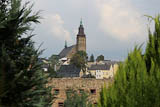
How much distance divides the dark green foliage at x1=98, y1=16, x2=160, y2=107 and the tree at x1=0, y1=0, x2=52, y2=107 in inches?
127

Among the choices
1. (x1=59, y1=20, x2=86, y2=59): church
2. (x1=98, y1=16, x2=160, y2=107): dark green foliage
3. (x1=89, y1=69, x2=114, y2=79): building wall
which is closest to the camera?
(x1=98, y1=16, x2=160, y2=107): dark green foliage

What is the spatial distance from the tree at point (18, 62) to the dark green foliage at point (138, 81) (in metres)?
3.22

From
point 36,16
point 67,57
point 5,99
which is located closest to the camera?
point 5,99

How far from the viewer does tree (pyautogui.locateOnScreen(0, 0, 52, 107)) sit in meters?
9.12

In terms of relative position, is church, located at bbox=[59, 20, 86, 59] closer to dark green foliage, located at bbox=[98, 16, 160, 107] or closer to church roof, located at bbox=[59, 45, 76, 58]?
church roof, located at bbox=[59, 45, 76, 58]

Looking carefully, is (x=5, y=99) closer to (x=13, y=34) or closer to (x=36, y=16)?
(x=13, y=34)

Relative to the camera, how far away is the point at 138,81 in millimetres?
6820

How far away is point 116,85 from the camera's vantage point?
23.4ft

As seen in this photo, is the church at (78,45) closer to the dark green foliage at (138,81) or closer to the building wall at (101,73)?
the building wall at (101,73)

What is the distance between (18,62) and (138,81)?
16.5 feet

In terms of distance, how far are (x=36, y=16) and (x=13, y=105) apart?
3832 millimetres

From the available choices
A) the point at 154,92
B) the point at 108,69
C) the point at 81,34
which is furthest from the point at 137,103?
the point at 81,34

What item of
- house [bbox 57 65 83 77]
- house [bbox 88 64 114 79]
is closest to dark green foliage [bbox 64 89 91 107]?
house [bbox 57 65 83 77]

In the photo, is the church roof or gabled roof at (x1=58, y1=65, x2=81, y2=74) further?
the church roof
